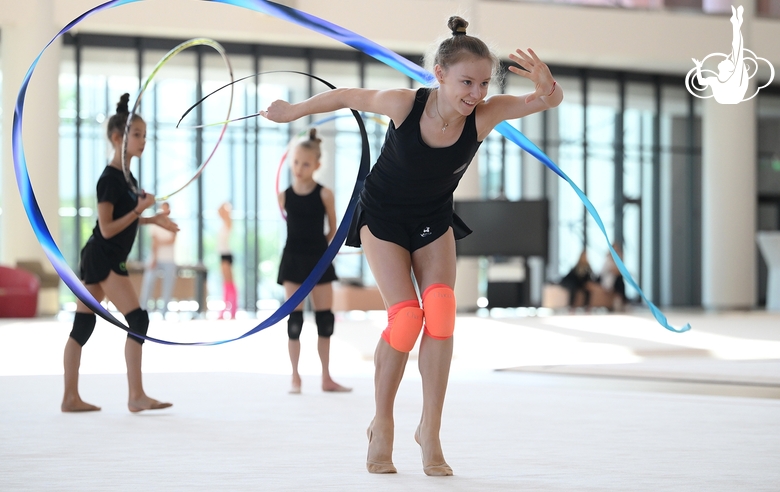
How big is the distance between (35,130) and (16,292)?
2.58 metres

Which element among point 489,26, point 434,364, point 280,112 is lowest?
point 434,364

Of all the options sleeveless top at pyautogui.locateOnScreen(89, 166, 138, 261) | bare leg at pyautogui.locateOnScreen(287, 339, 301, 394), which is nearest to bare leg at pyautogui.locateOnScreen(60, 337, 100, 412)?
sleeveless top at pyautogui.locateOnScreen(89, 166, 138, 261)

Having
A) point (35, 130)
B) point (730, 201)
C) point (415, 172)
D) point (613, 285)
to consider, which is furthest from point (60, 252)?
point (730, 201)

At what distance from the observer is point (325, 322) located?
545 cm

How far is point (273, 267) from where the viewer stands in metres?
19.5

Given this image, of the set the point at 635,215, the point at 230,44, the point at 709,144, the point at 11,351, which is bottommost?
the point at 11,351

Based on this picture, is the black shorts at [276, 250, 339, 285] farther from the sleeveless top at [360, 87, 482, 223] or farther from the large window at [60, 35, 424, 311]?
the large window at [60, 35, 424, 311]

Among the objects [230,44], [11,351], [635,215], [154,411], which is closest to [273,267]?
[230,44]

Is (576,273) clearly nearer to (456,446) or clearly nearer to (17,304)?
(17,304)

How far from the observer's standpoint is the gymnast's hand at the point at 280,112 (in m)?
3.01

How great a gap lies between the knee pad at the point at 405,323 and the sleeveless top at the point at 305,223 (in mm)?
2446

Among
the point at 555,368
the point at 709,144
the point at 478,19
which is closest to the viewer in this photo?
the point at 555,368

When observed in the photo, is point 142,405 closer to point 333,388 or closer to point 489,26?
point 333,388

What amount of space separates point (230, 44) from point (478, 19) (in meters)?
4.50
